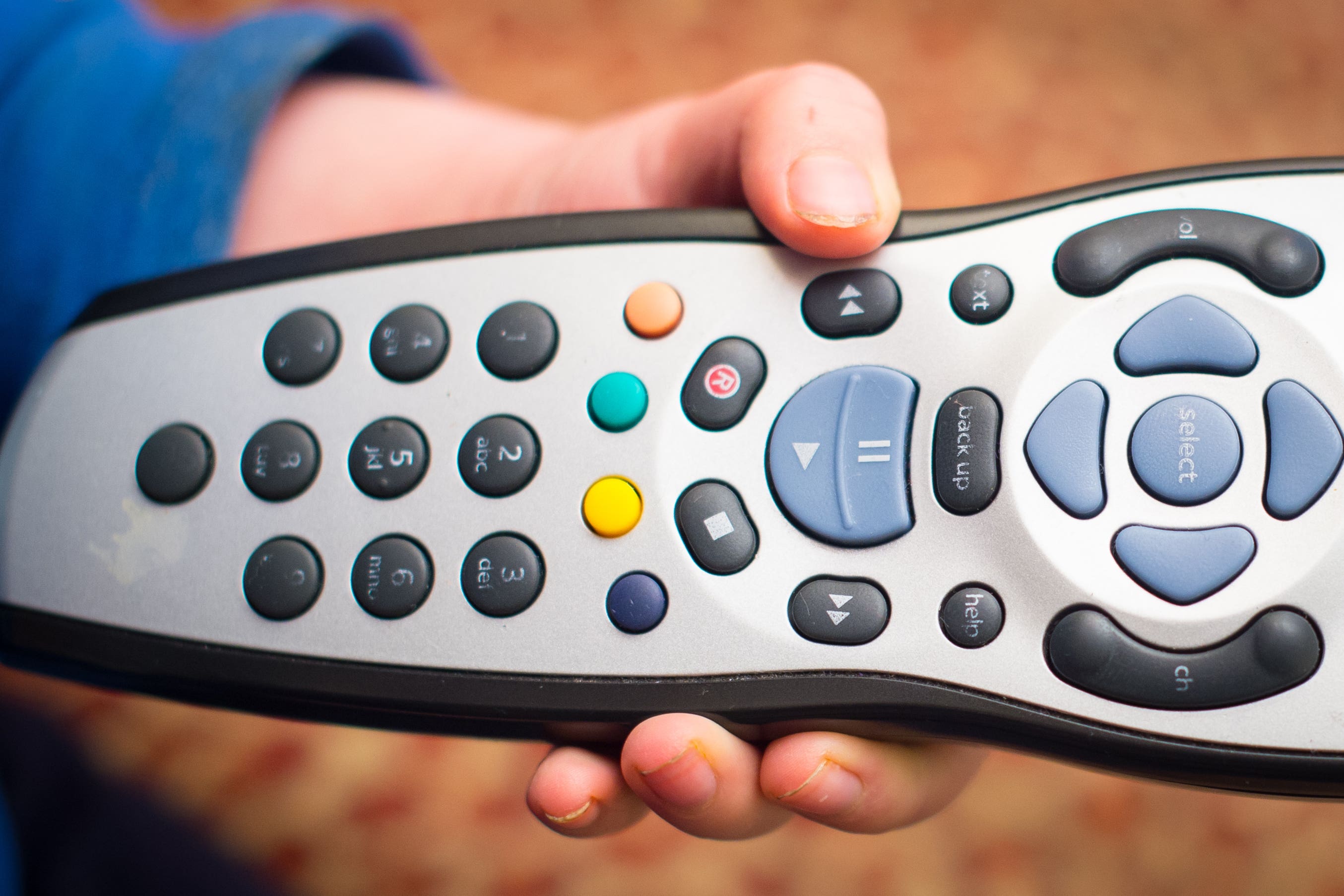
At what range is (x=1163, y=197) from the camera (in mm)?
308

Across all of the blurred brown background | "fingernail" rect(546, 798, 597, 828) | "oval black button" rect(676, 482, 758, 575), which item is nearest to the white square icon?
"oval black button" rect(676, 482, 758, 575)

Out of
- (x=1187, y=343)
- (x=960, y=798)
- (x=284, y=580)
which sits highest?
(x=1187, y=343)

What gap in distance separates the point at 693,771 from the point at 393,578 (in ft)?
0.37

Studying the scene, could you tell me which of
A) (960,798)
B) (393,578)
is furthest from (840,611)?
(960,798)

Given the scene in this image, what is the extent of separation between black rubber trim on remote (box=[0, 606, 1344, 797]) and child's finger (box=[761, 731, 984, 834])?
1.1 inches

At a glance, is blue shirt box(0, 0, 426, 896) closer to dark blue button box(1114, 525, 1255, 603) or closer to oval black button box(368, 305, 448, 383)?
oval black button box(368, 305, 448, 383)

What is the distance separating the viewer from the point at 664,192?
457mm

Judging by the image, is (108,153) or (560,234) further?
(108,153)

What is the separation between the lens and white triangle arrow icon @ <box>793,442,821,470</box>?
1.02 ft

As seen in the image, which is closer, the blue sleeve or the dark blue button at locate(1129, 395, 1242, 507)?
the dark blue button at locate(1129, 395, 1242, 507)

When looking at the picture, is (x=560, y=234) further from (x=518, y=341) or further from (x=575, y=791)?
(x=575, y=791)

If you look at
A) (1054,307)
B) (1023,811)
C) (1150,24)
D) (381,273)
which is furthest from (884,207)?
(1150,24)

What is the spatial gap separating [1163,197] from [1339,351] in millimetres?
68

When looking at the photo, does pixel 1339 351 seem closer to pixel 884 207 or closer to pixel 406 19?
pixel 884 207
